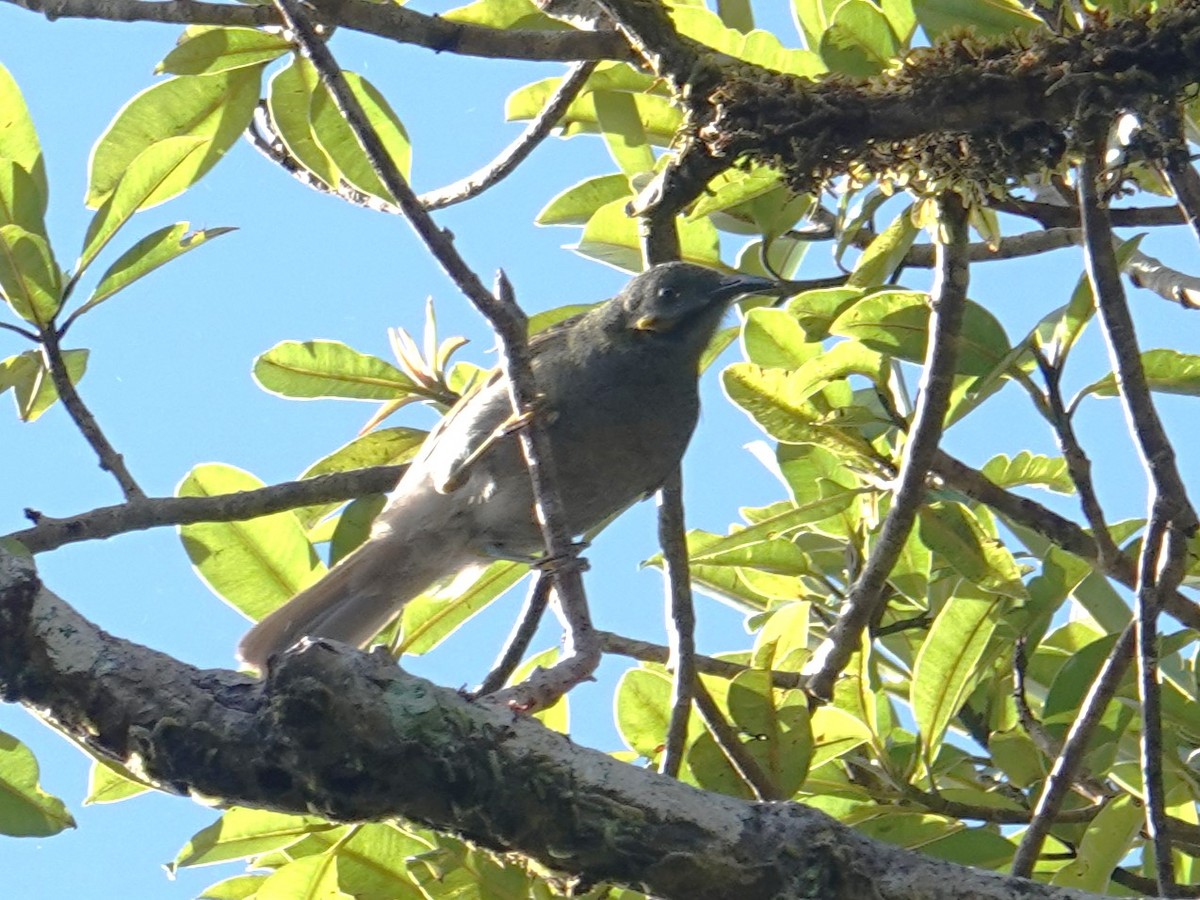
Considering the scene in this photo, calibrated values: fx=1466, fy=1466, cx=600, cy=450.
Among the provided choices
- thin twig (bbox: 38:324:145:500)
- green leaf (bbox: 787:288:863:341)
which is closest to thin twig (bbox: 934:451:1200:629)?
green leaf (bbox: 787:288:863:341)

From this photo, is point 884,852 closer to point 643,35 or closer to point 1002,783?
point 1002,783

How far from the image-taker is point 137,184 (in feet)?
11.7

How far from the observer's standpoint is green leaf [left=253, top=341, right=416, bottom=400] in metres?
4.00

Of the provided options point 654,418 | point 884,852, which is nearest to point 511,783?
point 884,852

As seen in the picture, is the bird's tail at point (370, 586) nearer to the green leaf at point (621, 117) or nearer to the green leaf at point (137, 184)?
the green leaf at point (137, 184)

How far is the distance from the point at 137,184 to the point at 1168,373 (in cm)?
254

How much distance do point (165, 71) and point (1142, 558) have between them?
2.56 metres

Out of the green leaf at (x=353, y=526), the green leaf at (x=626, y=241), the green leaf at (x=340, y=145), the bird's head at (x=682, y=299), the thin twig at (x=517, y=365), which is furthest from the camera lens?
the bird's head at (x=682, y=299)

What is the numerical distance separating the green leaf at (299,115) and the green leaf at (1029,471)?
1.93 meters

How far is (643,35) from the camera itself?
3.24 meters

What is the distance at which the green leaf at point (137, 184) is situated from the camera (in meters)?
3.56

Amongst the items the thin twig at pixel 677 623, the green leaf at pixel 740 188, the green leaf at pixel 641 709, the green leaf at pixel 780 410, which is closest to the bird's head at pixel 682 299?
the green leaf at pixel 740 188

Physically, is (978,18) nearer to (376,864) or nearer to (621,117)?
(621,117)

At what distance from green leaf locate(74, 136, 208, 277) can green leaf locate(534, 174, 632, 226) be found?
100 centimetres
